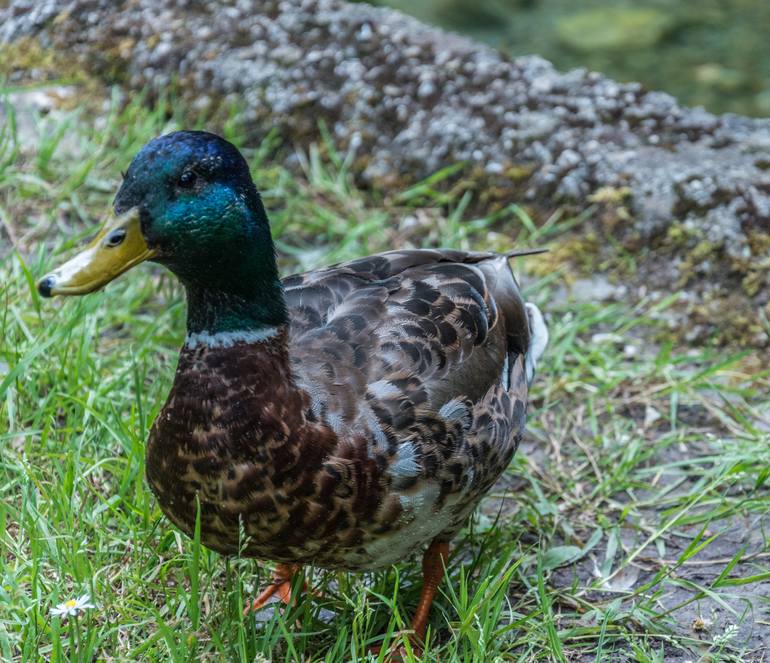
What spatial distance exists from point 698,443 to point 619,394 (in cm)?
33

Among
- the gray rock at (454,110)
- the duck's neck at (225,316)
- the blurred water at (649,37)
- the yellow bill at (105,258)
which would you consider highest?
the yellow bill at (105,258)

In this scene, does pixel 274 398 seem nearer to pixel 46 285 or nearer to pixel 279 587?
pixel 46 285

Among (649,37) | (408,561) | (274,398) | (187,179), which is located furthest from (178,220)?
(649,37)

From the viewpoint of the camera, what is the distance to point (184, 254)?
2.41m

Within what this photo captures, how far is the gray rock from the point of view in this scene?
4.26m

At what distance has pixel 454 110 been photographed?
478cm

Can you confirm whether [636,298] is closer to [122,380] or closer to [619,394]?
[619,394]

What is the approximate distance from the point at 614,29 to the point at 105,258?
5.90 metres

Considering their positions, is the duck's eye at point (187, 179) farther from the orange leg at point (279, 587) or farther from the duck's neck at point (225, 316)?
the orange leg at point (279, 587)

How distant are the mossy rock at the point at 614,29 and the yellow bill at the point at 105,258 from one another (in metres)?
5.43

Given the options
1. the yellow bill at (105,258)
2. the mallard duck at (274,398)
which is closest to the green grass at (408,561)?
the mallard duck at (274,398)

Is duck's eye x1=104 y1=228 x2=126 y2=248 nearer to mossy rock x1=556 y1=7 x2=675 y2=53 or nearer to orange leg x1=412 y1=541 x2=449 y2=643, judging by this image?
orange leg x1=412 y1=541 x2=449 y2=643

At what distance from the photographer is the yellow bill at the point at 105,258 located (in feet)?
7.52

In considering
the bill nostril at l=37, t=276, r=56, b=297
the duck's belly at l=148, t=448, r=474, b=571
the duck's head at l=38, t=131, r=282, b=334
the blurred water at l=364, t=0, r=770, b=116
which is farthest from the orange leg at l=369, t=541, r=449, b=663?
the blurred water at l=364, t=0, r=770, b=116
